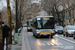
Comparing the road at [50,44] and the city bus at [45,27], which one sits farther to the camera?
the city bus at [45,27]

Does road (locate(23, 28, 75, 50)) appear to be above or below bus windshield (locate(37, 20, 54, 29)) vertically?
below

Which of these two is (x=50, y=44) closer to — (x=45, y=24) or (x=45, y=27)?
(x=45, y=27)

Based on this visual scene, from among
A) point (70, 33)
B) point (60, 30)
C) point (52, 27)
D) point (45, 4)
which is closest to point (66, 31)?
point (70, 33)

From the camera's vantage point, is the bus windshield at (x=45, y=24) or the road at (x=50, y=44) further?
the bus windshield at (x=45, y=24)

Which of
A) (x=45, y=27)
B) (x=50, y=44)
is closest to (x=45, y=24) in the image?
(x=45, y=27)

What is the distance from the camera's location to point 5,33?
13539 mm

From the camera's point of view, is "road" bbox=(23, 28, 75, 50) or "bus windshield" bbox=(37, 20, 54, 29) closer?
"road" bbox=(23, 28, 75, 50)

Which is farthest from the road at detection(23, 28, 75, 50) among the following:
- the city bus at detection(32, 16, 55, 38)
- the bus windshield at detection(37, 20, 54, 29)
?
the bus windshield at detection(37, 20, 54, 29)

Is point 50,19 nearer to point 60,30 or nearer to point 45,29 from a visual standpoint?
point 45,29

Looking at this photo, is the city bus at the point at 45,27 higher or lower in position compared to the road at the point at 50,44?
higher

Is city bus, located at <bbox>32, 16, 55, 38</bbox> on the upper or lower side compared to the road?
upper

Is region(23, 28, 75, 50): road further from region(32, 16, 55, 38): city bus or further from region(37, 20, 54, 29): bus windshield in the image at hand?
region(37, 20, 54, 29): bus windshield

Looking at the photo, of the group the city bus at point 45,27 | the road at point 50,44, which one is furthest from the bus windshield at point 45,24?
the road at point 50,44

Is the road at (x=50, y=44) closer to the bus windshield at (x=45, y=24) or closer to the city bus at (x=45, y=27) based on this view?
the city bus at (x=45, y=27)
